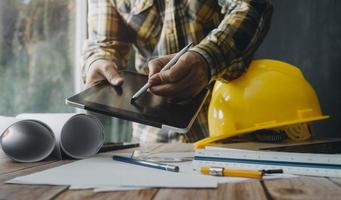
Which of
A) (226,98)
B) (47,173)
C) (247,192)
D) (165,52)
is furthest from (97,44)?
(247,192)

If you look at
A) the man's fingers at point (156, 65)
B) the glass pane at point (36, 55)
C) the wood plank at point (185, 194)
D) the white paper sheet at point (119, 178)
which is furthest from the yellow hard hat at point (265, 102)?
the glass pane at point (36, 55)

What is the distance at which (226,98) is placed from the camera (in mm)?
875

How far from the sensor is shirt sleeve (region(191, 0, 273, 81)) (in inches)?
34.5

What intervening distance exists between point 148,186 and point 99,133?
0.32m

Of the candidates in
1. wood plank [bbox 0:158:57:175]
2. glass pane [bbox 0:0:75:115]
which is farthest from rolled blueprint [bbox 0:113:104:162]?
glass pane [bbox 0:0:75:115]

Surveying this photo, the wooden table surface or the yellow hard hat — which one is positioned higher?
the yellow hard hat

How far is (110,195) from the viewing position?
15.1 inches

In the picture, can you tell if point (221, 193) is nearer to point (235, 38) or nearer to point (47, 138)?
point (47, 138)

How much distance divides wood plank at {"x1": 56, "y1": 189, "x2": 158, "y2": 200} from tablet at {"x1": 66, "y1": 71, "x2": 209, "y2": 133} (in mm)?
259

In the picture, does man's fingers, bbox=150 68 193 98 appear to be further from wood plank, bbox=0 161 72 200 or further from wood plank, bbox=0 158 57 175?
wood plank, bbox=0 161 72 200

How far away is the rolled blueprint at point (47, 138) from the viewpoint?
0.65 metres

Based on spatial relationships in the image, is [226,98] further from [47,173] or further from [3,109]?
[3,109]

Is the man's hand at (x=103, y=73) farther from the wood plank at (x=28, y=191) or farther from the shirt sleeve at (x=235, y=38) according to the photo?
the wood plank at (x=28, y=191)

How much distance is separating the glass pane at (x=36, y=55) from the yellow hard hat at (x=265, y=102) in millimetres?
840
